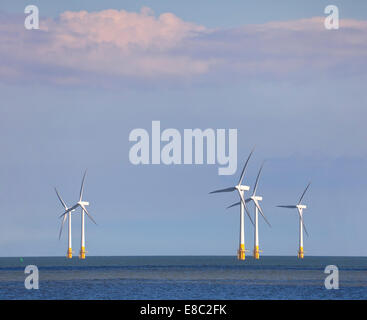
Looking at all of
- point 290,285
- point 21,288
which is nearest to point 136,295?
point 21,288

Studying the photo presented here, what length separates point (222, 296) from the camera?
110 metres

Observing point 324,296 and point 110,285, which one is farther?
point 110,285

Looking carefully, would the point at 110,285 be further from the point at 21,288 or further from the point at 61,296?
the point at 61,296

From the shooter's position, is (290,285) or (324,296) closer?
(324,296)
